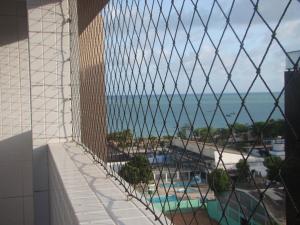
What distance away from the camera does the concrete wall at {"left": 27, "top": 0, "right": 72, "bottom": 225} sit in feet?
9.57

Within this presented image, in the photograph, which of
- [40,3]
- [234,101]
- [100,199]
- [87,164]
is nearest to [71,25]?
[40,3]

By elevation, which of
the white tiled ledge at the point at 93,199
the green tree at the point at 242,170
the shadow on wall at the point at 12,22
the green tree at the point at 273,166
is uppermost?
the shadow on wall at the point at 12,22

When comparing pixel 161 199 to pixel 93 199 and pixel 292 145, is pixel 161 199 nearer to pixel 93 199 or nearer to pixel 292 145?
pixel 93 199

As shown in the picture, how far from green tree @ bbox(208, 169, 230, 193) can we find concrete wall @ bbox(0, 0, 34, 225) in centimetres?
347

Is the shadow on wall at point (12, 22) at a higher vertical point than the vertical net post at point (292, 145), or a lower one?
higher

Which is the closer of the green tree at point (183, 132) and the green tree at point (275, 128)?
the green tree at point (275, 128)

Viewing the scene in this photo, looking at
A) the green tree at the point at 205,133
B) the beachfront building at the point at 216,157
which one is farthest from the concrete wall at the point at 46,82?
the green tree at the point at 205,133

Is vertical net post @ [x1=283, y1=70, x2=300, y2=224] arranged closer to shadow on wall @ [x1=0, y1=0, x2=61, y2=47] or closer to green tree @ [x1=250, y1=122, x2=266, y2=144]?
green tree @ [x1=250, y1=122, x2=266, y2=144]

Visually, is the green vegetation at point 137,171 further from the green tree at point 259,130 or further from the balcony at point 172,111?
the green tree at point 259,130

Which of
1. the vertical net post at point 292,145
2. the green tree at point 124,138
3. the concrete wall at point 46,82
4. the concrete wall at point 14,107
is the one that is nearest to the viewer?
the vertical net post at point 292,145

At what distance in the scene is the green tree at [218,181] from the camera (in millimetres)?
876

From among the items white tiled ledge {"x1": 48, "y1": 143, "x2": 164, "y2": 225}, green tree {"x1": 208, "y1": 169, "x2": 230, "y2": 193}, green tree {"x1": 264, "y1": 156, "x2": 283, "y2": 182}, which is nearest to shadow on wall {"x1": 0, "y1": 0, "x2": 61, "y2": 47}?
white tiled ledge {"x1": 48, "y1": 143, "x2": 164, "y2": 225}

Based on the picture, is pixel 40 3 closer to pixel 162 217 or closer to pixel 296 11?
pixel 162 217

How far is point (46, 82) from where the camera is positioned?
2.94m
